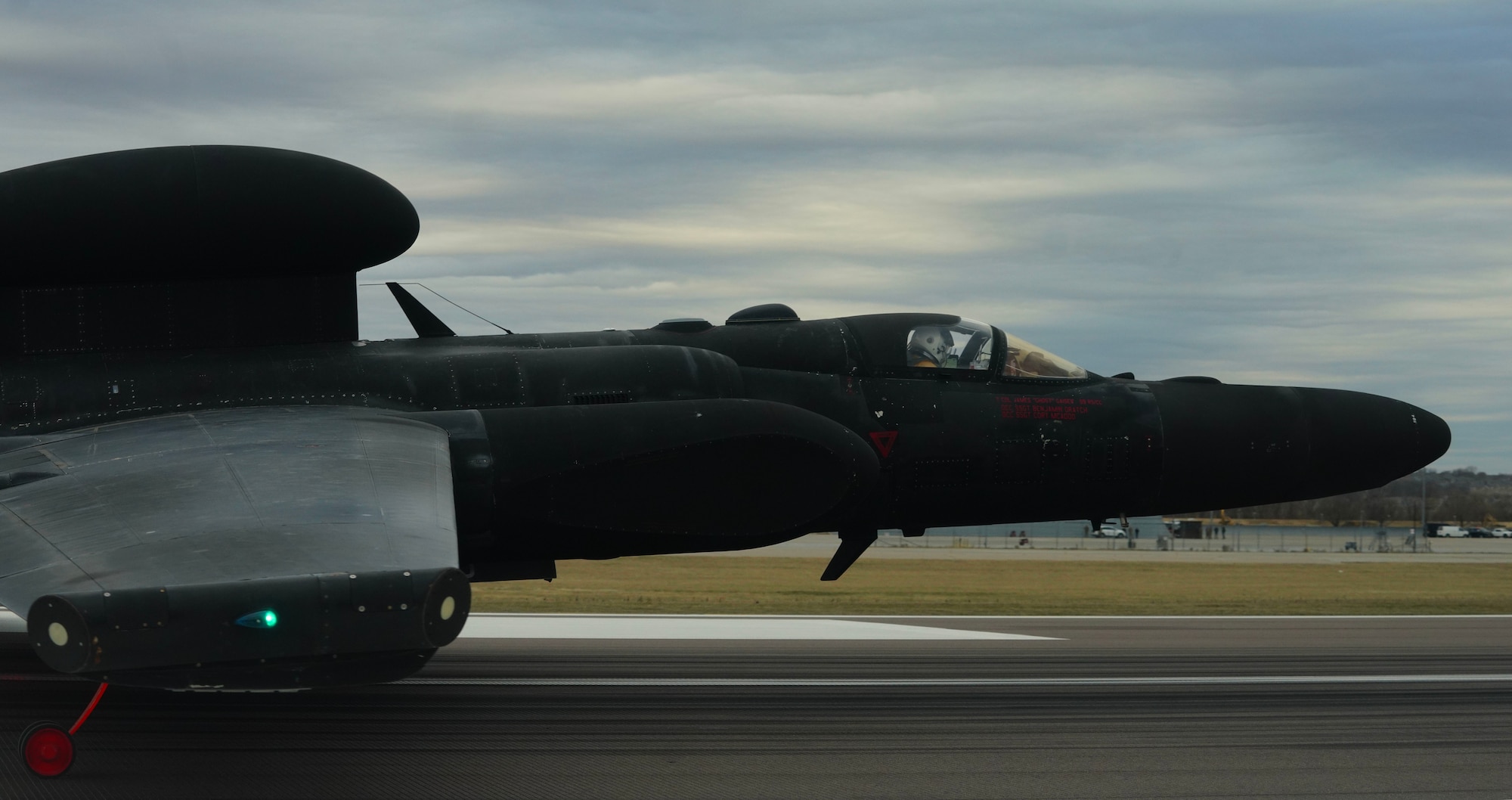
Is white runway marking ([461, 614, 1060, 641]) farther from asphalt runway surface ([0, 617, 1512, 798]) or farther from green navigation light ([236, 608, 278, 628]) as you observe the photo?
green navigation light ([236, 608, 278, 628])

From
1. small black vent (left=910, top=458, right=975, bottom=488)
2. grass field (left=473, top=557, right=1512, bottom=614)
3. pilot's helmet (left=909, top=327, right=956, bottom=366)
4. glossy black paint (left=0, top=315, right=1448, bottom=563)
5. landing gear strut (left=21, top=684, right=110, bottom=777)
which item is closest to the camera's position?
landing gear strut (left=21, top=684, right=110, bottom=777)

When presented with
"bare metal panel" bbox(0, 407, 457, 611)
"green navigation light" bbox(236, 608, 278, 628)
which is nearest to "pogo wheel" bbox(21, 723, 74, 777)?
"bare metal panel" bbox(0, 407, 457, 611)

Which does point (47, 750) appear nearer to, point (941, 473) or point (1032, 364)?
point (941, 473)

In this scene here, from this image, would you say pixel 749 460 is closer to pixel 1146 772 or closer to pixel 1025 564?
pixel 1146 772

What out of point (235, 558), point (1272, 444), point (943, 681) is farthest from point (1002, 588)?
point (235, 558)

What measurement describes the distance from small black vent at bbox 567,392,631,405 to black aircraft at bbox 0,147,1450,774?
0.09ft

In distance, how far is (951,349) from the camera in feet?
41.9

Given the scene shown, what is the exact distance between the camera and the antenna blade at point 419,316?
12312mm

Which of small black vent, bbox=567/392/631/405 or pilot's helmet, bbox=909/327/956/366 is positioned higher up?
pilot's helmet, bbox=909/327/956/366

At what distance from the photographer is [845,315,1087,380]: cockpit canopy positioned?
12.6 meters

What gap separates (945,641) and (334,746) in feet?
32.7

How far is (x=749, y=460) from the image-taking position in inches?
419

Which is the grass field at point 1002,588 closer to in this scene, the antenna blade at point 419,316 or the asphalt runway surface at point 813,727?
the asphalt runway surface at point 813,727

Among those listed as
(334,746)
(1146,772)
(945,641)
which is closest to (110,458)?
(334,746)
